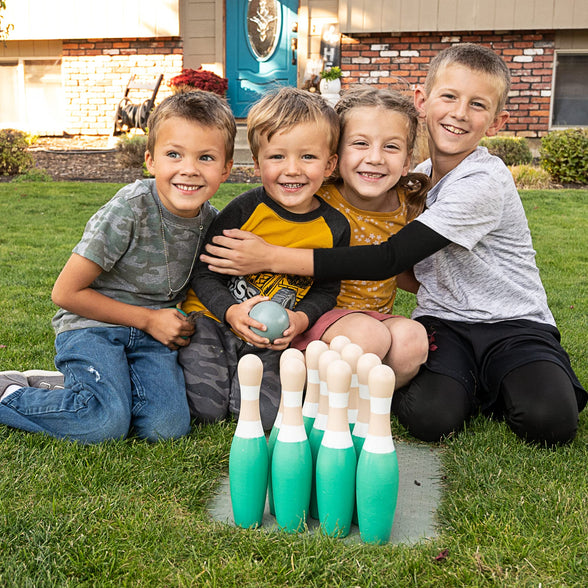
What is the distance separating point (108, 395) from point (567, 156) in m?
8.57

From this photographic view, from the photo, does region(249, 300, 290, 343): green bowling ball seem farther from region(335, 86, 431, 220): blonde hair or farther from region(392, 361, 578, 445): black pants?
region(335, 86, 431, 220): blonde hair

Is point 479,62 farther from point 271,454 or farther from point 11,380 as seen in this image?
point 11,380

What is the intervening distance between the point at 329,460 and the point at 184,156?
4.25 feet

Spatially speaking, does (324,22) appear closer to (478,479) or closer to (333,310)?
(333,310)

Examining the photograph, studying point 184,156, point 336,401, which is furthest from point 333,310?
point 336,401

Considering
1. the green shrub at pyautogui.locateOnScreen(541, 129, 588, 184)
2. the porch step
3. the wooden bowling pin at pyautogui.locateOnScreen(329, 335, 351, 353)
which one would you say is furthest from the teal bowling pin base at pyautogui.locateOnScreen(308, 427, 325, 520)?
the porch step

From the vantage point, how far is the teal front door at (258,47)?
12.3 meters

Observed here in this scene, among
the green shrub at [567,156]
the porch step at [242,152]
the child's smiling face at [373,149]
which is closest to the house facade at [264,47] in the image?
the porch step at [242,152]

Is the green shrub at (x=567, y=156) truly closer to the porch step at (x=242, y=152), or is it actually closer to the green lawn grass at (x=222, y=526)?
the porch step at (x=242, y=152)

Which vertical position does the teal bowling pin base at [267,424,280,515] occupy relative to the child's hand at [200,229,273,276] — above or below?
below

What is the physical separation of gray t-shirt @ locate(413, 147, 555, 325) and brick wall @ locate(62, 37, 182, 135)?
1046 cm

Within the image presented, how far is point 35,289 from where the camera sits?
462 centimetres

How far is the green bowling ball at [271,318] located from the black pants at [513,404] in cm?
58

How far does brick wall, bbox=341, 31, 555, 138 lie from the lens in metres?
11.4
